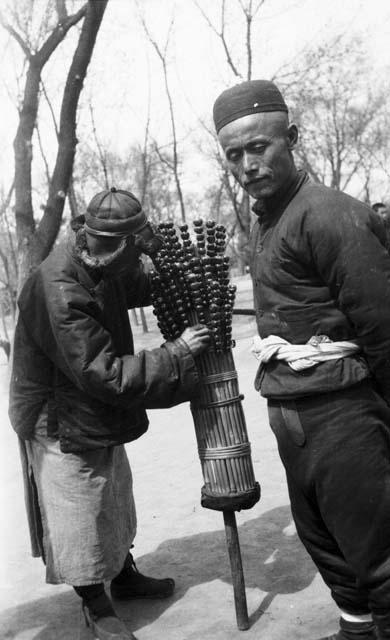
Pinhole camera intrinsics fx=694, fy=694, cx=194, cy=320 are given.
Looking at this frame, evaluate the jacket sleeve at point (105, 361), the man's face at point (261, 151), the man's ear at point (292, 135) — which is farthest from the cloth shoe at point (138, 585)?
the man's ear at point (292, 135)

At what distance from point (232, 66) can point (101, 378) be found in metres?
11.6

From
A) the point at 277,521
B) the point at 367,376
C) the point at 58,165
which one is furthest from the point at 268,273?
the point at 58,165

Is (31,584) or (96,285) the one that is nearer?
(96,285)

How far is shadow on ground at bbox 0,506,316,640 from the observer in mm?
3154

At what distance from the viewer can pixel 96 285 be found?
9.22 ft

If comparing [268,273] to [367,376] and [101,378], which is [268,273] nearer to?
[367,376]

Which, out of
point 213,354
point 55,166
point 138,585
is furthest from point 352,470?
point 55,166

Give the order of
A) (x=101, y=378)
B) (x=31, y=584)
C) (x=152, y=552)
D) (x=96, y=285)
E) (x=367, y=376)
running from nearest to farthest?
1. (x=367, y=376)
2. (x=101, y=378)
3. (x=96, y=285)
4. (x=31, y=584)
5. (x=152, y=552)

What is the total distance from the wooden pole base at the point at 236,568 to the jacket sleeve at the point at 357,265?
1.05 m

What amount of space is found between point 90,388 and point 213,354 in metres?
0.52

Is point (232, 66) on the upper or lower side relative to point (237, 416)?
upper

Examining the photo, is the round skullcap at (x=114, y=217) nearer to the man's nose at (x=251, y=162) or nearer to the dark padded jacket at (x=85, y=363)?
the dark padded jacket at (x=85, y=363)

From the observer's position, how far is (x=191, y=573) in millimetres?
3498

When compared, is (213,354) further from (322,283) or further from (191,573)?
(191,573)
